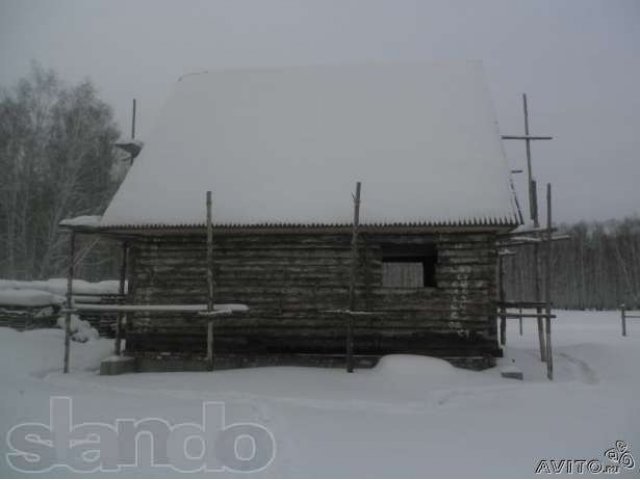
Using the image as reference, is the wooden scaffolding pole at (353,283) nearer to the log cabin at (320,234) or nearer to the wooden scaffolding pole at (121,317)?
the log cabin at (320,234)

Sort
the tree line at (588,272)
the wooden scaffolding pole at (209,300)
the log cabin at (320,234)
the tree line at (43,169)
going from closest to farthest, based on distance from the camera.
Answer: the wooden scaffolding pole at (209,300) < the log cabin at (320,234) < the tree line at (43,169) < the tree line at (588,272)

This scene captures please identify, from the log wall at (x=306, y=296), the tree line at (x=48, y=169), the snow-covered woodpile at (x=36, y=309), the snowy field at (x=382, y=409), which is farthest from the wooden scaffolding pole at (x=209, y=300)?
the tree line at (x=48, y=169)

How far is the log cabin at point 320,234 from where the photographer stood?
1120cm

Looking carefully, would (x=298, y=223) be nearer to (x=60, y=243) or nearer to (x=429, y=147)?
(x=429, y=147)

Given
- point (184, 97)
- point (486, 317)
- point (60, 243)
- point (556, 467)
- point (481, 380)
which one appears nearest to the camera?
point (556, 467)

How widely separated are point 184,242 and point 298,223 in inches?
110

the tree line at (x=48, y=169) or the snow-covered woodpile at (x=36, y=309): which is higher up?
the tree line at (x=48, y=169)

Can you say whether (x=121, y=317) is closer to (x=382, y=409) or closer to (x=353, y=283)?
(x=353, y=283)

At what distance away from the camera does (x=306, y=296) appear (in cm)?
1165

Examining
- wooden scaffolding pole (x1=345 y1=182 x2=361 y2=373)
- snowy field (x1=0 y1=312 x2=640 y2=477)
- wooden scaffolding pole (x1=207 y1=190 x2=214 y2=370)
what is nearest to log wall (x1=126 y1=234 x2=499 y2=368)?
wooden scaffolding pole (x1=345 y1=182 x2=361 y2=373)

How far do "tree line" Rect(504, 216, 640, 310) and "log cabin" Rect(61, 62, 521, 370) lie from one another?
3231cm

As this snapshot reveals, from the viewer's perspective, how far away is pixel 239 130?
1418 cm

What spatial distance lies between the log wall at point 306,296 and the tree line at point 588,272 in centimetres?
3312

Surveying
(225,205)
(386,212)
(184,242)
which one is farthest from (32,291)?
(386,212)
